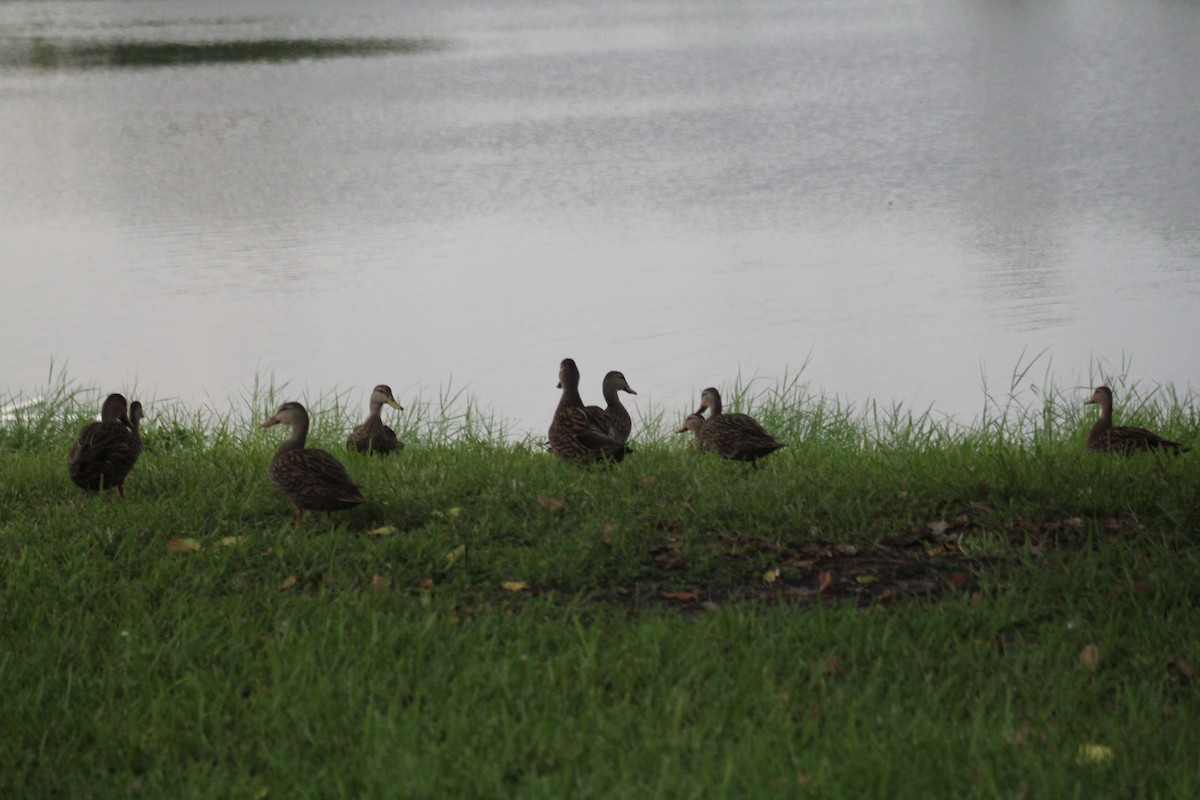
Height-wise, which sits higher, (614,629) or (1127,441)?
(1127,441)

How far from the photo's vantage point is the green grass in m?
4.34

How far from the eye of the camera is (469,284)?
1499cm

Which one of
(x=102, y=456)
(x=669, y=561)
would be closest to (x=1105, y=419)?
(x=669, y=561)

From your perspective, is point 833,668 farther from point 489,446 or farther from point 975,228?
point 975,228

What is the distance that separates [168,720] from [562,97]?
2526 centimetres

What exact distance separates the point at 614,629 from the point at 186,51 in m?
36.9

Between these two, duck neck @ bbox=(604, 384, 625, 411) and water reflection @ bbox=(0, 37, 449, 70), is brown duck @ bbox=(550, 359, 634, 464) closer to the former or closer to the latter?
duck neck @ bbox=(604, 384, 625, 411)

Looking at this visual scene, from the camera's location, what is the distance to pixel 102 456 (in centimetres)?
688

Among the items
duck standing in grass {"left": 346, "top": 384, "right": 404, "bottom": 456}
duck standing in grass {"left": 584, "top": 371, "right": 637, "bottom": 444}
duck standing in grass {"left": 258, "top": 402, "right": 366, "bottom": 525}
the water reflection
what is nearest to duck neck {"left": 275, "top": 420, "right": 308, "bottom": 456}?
duck standing in grass {"left": 258, "top": 402, "right": 366, "bottom": 525}

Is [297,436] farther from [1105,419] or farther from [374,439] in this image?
[1105,419]

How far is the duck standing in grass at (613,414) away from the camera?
7762 mm

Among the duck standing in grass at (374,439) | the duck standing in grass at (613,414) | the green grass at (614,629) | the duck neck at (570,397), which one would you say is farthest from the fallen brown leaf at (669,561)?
the duck standing in grass at (374,439)

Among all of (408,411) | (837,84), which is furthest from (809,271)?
(837,84)

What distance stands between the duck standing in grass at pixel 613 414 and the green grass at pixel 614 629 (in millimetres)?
298
